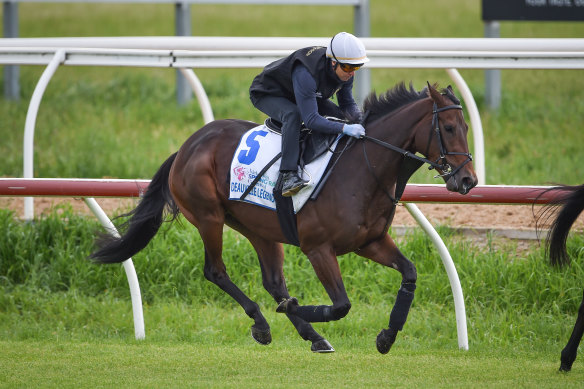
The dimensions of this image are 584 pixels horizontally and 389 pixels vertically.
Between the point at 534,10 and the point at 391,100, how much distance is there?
3.99m

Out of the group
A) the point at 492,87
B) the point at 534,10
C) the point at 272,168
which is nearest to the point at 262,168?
the point at 272,168

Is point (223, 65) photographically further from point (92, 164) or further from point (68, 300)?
point (92, 164)

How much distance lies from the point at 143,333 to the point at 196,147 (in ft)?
4.84

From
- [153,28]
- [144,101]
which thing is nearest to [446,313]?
[144,101]

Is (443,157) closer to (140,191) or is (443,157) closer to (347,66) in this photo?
(347,66)

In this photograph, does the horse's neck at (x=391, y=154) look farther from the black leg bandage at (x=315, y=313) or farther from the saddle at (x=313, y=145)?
the black leg bandage at (x=315, y=313)

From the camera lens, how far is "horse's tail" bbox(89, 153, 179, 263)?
571 cm

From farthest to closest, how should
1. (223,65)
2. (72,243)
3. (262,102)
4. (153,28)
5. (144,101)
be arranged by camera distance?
(153,28) → (144,101) → (72,243) → (223,65) → (262,102)

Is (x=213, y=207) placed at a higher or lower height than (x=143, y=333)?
higher

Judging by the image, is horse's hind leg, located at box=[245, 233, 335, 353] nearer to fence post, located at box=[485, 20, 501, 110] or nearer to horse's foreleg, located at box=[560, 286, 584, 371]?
horse's foreleg, located at box=[560, 286, 584, 371]

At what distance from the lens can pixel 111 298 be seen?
6.82 meters

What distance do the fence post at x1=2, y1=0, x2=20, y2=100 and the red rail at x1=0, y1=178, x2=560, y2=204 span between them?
217 inches

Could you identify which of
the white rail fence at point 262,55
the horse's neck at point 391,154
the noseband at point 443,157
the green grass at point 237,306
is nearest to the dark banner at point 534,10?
the green grass at point 237,306

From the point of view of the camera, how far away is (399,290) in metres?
4.88
